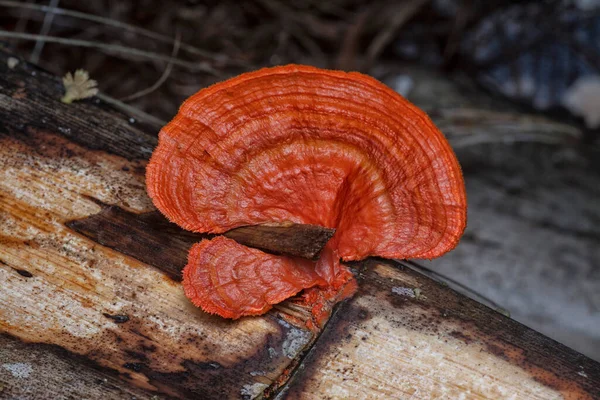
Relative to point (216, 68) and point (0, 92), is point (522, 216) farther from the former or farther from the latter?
point (0, 92)

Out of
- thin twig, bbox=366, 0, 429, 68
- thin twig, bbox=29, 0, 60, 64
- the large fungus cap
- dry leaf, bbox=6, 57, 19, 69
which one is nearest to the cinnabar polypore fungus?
the large fungus cap

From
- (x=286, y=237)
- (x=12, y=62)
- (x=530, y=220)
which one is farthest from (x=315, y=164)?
(x=530, y=220)

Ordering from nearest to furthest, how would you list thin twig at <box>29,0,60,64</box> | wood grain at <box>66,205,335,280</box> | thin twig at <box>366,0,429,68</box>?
wood grain at <box>66,205,335,280</box> → thin twig at <box>29,0,60,64</box> → thin twig at <box>366,0,429,68</box>

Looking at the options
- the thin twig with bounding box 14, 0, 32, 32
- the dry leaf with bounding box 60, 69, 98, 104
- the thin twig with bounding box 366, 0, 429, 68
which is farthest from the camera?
the thin twig with bounding box 366, 0, 429, 68

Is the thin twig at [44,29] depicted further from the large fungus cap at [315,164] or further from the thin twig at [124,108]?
the large fungus cap at [315,164]

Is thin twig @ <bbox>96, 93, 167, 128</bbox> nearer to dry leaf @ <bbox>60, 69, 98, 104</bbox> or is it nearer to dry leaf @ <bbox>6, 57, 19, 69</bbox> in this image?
dry leaf @ <bbox>60, 69, 98, 104</bbox>

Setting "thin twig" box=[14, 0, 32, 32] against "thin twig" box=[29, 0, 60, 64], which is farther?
"thin twig" box=[14, 0, 32, 32]

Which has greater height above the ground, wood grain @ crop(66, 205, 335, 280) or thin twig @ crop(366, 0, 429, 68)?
thin twig @ crop(366, 0, 429, 68)
